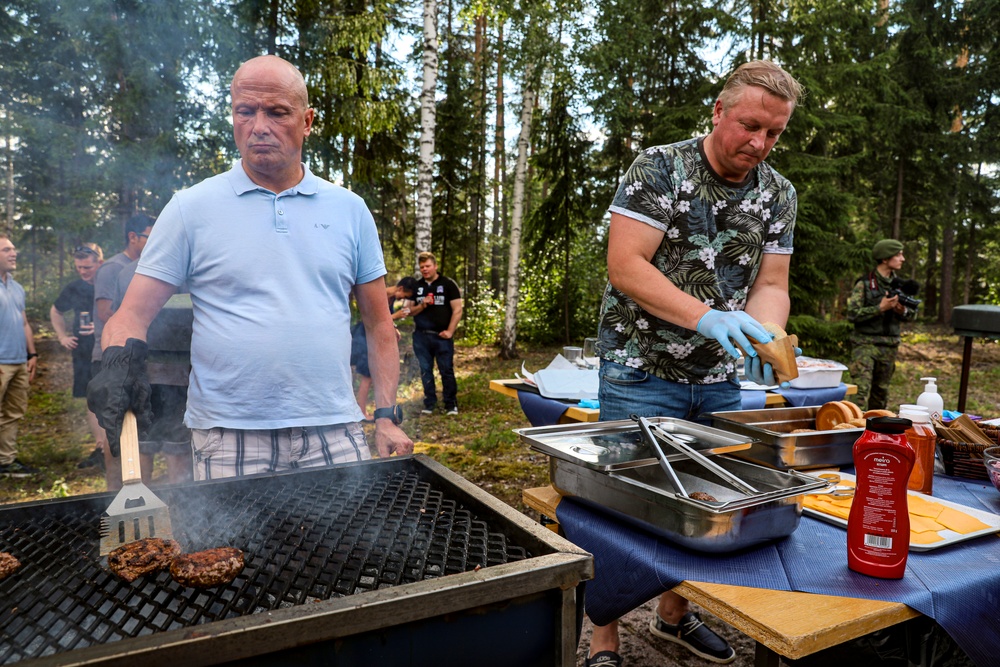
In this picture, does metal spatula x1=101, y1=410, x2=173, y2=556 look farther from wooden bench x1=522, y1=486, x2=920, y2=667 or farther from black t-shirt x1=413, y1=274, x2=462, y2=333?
black t-shirt x1=413, y1=274, x2=462, y2=333

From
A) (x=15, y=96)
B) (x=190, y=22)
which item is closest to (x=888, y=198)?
(x=190, y=22)

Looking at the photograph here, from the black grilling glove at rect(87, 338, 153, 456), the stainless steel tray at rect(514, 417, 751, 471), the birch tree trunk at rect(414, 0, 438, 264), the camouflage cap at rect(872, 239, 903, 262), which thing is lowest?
the stainless steel tray at rect(514, 417, 751, 471)

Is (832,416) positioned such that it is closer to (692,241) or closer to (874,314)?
(692,241)

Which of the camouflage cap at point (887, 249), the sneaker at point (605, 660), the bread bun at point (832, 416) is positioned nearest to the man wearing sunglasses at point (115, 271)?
the sneaker at point (605, 660)

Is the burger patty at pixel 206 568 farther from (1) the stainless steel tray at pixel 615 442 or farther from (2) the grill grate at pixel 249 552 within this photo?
(1) the stainless steel tray at pixel 615 442

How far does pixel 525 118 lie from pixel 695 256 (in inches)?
380

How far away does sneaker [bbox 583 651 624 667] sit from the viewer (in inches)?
84.7

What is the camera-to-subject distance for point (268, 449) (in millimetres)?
1830

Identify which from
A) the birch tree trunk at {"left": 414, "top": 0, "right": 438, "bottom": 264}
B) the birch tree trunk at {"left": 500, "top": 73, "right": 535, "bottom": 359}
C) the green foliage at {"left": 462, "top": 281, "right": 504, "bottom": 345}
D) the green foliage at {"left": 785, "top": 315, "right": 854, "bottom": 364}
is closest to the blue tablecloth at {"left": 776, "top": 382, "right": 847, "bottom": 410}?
the birch tree trunk at {"left": 414, "top": 0, "right": 438, "bottom": 264}

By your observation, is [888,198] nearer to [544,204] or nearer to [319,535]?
[544,204]

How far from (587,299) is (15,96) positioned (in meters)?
11.5

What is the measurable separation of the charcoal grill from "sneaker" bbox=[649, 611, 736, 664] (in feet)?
5.60

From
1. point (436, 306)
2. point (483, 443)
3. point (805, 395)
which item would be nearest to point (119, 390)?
point (805, 395)

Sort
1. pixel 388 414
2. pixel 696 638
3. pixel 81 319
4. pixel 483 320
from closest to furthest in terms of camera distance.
A: pixel 388 414 < pixel 696 638 < pixel 81 319 < pixel 483 320
